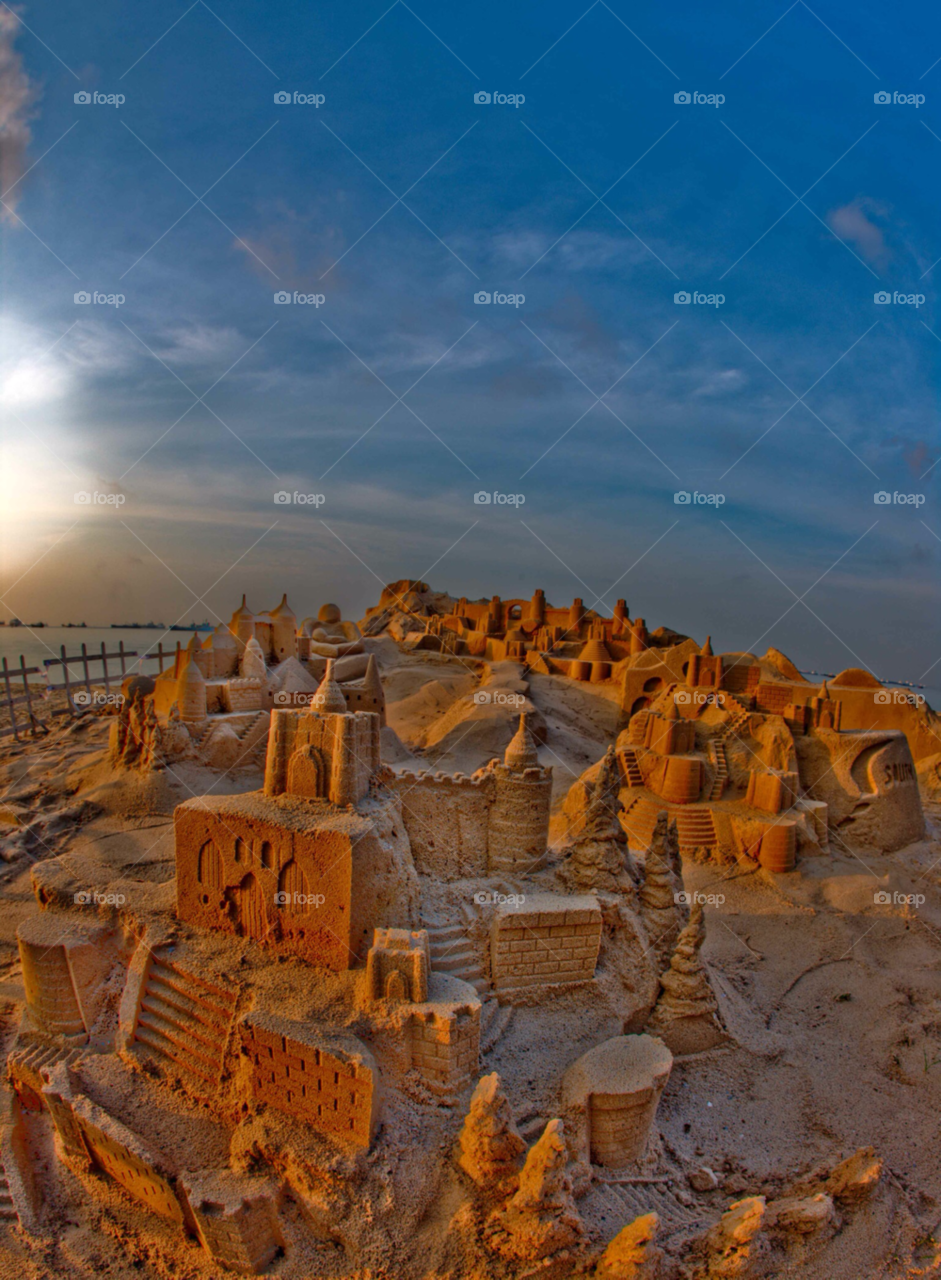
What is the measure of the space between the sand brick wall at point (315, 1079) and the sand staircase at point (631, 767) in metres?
15.6

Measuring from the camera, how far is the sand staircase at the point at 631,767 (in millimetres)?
22812

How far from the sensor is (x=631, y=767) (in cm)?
2316

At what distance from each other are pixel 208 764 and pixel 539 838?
13.0 m

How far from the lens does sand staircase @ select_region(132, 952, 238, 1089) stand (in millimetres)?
10055

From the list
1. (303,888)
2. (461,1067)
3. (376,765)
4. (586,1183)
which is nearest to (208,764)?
(376,765)

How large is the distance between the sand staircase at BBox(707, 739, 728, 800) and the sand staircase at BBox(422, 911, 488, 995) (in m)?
12.9

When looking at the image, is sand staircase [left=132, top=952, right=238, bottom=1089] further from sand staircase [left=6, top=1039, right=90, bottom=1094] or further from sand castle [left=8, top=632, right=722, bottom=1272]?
sand staircase [left=6, top=1039, right=90, bottom=1094]

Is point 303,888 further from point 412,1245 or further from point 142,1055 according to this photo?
point 412,1245

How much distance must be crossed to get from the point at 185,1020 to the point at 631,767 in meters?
16.3

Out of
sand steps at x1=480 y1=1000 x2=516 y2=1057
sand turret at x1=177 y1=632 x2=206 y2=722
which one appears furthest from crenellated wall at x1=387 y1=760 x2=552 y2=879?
sand turret at x1=177 y1=632 x2=206 y2=722

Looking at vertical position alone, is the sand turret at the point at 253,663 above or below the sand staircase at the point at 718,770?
above

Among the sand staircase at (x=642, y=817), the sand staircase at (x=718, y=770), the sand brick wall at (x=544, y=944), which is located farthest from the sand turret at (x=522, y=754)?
the sand staircase at (x=718, y=770)

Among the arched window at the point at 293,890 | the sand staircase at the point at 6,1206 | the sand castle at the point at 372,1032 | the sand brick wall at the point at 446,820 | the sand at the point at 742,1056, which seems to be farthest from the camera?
the sand brick wall at the point at 446,820

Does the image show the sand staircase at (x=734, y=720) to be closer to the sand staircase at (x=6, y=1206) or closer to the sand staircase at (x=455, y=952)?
the sand staircase at (x=455, y=952)
